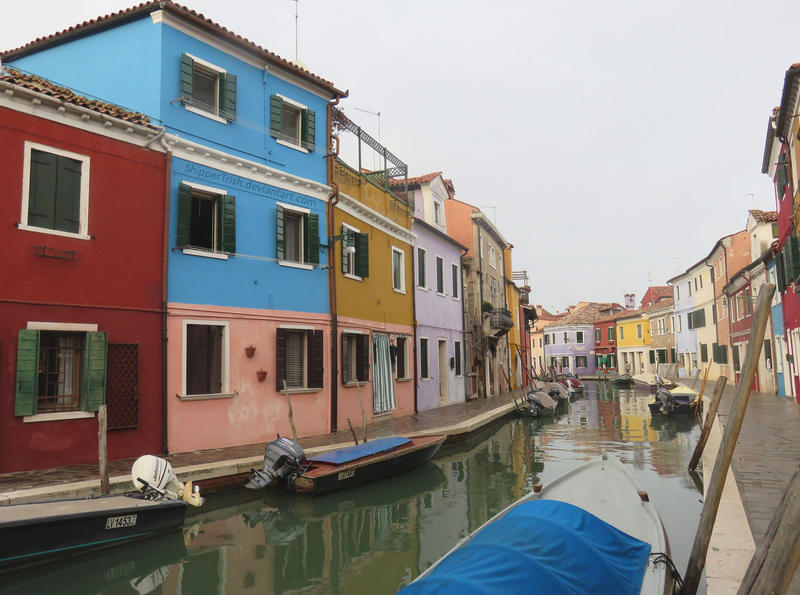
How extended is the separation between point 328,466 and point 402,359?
939cm

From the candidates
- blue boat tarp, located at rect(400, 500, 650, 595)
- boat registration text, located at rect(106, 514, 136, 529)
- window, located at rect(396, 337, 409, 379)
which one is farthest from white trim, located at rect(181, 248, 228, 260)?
blue boat tarp, located at rect(400, 500, 650, 595)

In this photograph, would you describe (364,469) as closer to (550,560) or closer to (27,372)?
(27,372)

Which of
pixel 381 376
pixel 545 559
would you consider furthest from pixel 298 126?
pixel 545 559

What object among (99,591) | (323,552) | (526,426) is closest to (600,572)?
(323,552)

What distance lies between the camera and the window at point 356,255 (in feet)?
52.2

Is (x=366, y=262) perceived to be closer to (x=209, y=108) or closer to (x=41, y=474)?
(x=209, y=108)

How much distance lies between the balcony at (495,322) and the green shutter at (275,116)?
54.3ft

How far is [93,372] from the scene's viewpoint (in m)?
9.91

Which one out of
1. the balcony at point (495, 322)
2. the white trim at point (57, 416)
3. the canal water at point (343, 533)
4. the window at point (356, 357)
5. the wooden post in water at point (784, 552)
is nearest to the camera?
the wooden post in water at point (784, 552)

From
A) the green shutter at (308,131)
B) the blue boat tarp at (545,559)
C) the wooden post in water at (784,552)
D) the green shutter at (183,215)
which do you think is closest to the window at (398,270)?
the green shutter at (308,131)

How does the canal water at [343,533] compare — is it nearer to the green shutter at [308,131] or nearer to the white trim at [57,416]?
the white trim at [57,416]

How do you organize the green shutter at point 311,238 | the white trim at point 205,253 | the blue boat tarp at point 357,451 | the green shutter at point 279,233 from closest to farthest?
1. the blue boat tarp at point 357,451
2. the white trim at point 205,253
3. the green shutter at point 279,233
4. the green shutter at point 311,238

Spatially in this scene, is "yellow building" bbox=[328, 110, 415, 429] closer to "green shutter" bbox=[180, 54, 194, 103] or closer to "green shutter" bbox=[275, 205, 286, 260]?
"green shutter" bbox=[275, 205, 286, 260]

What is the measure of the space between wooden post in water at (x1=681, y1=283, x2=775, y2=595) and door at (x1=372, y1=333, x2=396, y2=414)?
1225cm
